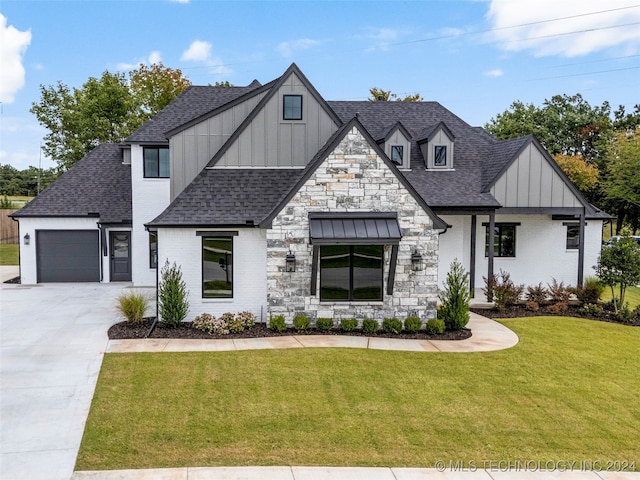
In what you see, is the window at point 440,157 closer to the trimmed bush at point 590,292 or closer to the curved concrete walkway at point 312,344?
the trimmed bush at point 590,292

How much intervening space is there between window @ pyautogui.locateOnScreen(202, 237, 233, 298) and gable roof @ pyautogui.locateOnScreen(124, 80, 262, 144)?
21.1ft

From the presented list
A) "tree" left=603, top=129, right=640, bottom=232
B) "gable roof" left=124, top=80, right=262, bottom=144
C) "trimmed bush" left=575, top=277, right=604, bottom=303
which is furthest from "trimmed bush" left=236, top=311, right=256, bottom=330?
"tree" left=603, top=129, right=640, bottom=232

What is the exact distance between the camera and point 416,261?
14.0 meters

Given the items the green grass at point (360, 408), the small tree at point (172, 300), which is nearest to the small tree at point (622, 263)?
the green grass at point (360, 408)

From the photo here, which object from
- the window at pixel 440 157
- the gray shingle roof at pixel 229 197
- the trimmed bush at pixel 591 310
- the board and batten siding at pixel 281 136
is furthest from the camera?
the window at pixel 440 157

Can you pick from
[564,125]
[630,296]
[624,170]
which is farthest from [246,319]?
[564,125]

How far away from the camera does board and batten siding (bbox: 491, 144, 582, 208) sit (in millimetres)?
19219

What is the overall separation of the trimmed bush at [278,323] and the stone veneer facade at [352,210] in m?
0.21

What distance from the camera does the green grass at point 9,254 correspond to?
102 ft

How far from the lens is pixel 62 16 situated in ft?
63.9

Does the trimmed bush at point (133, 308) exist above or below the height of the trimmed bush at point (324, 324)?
above

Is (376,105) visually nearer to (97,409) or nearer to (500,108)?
(97,409)

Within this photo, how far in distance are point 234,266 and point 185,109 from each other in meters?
8.35

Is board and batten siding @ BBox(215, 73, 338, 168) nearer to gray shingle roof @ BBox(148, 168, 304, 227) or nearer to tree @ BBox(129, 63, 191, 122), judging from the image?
gray shingle roof @ BBox(148, 168, 304, 227)
